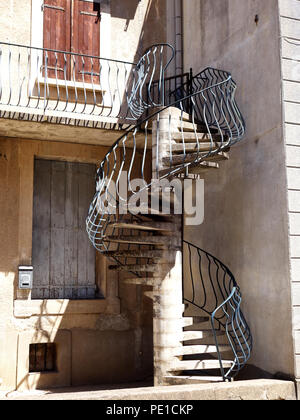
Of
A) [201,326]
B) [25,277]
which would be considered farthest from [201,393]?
[25,277]

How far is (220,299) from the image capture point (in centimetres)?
785

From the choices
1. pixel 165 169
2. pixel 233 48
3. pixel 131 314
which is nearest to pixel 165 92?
pixel 233 48

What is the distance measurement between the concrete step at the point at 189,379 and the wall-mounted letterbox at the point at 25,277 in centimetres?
242

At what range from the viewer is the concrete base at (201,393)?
5457 mm

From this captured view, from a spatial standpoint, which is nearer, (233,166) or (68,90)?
(233,166)

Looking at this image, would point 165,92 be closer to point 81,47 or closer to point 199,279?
point 81,47

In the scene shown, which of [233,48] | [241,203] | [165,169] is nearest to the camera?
[165,169]

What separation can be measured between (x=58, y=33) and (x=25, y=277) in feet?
11.9

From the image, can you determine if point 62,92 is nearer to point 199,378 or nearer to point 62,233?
point 62,233

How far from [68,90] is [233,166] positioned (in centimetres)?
267

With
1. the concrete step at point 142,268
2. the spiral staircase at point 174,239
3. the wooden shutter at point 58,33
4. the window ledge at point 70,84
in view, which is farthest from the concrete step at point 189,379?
the wooden shutter at point 58,33

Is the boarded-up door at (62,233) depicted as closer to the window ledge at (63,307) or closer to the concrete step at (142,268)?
the window ledge at (63,307)

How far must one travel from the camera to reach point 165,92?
9062 mm

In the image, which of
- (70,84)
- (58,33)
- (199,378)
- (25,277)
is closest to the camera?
(199,378)
